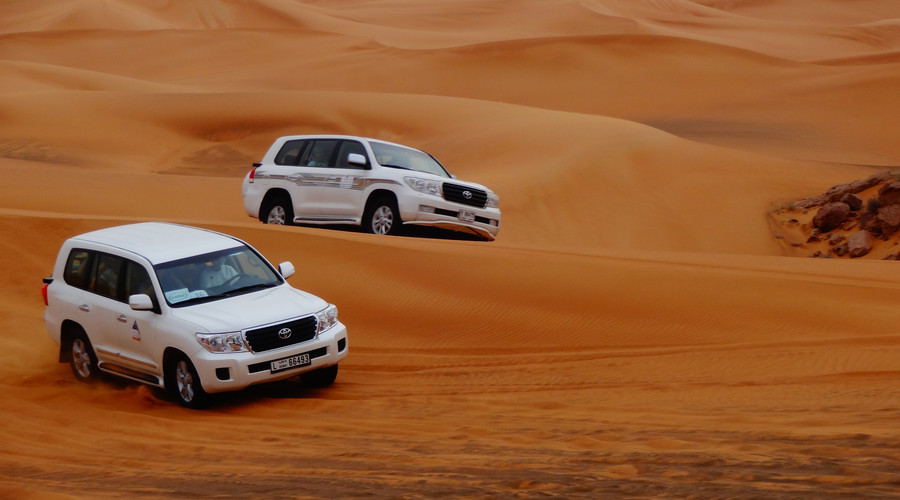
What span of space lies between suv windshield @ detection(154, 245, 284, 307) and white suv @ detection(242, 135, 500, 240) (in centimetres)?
→ 460

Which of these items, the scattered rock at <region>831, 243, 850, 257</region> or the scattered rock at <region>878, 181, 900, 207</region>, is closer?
the scattered rock at <region>878, 181, 900, 207</region>

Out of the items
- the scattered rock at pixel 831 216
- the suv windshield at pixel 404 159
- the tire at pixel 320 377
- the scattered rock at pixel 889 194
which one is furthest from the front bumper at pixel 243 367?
the scattered rock at pixel 831 216

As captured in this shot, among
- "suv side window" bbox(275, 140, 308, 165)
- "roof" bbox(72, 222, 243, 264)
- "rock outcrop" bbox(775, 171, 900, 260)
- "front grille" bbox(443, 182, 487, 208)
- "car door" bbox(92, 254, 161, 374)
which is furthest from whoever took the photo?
"rock outcrop" bbox(775, 171, 900, 260)

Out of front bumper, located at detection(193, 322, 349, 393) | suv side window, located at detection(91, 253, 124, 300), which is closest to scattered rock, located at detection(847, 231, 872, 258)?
front bumper, located at detection(193, 322, 349, 393)

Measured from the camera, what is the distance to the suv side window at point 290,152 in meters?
15.7

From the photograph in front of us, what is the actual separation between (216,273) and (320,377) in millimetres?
1455

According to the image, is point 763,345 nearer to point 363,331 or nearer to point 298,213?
point 363,331

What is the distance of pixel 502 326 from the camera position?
12102 millimetres

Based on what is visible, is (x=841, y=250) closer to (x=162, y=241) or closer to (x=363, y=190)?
(x=363, y=190)

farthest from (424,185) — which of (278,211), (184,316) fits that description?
(184,316)

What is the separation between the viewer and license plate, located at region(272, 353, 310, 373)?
9047 millimetres

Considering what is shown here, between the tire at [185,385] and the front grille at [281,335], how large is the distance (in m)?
0.58

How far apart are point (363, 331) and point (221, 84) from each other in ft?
140

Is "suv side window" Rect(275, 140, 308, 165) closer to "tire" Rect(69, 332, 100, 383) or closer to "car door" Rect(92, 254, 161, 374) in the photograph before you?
"car door" Rect(92, 254, 161, 374)
